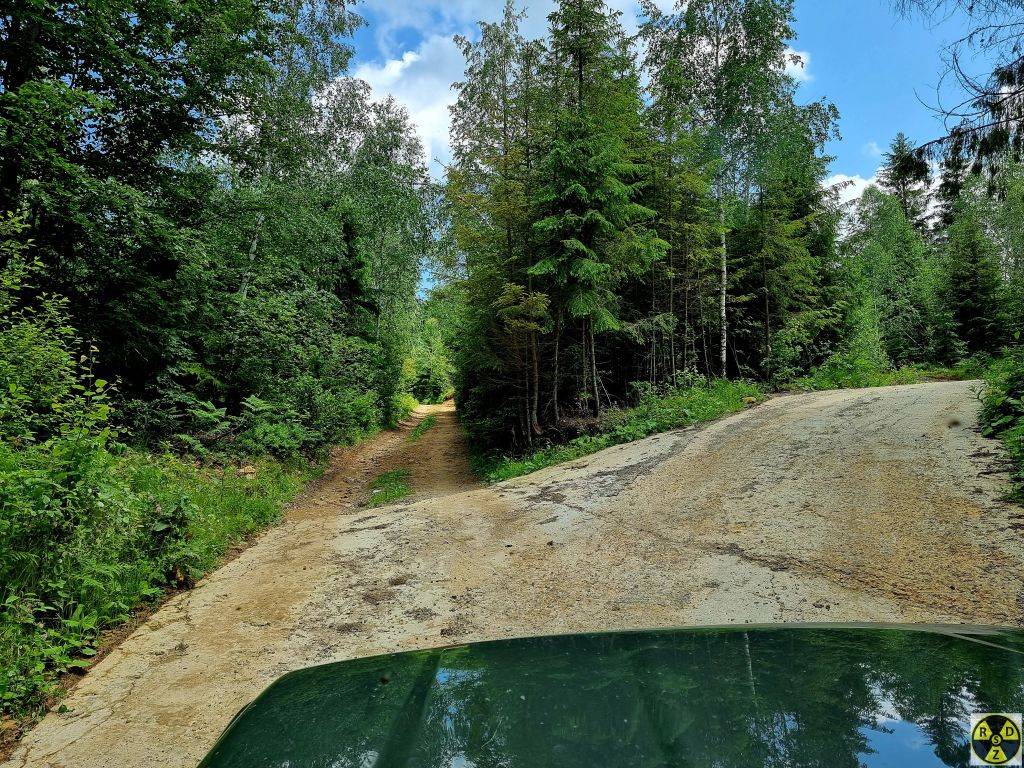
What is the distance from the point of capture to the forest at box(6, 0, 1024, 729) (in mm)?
4805

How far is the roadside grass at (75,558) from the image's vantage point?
123 inches

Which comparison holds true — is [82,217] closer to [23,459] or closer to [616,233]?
[23,459]

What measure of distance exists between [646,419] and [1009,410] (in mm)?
5803

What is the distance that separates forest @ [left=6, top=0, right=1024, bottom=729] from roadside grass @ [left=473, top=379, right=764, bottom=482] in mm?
98

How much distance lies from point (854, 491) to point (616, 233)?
7.08 meters

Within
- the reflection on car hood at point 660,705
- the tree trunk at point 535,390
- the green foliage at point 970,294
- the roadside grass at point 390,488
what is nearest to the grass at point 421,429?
the roadside grass at point 390,488

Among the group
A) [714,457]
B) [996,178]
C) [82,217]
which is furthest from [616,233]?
[82,217]

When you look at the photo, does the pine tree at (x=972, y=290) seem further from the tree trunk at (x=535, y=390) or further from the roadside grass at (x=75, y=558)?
the roadside grass at (x=75, y=558)

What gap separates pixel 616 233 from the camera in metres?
10.6

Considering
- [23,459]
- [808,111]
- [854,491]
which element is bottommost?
[854,491]

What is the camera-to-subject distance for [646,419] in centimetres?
1077

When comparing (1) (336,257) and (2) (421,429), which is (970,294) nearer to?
(2) (421,429)

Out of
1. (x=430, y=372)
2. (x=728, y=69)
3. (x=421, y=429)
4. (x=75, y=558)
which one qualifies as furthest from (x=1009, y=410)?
(x=430, y=372)

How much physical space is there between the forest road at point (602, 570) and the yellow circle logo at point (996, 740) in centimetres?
262
